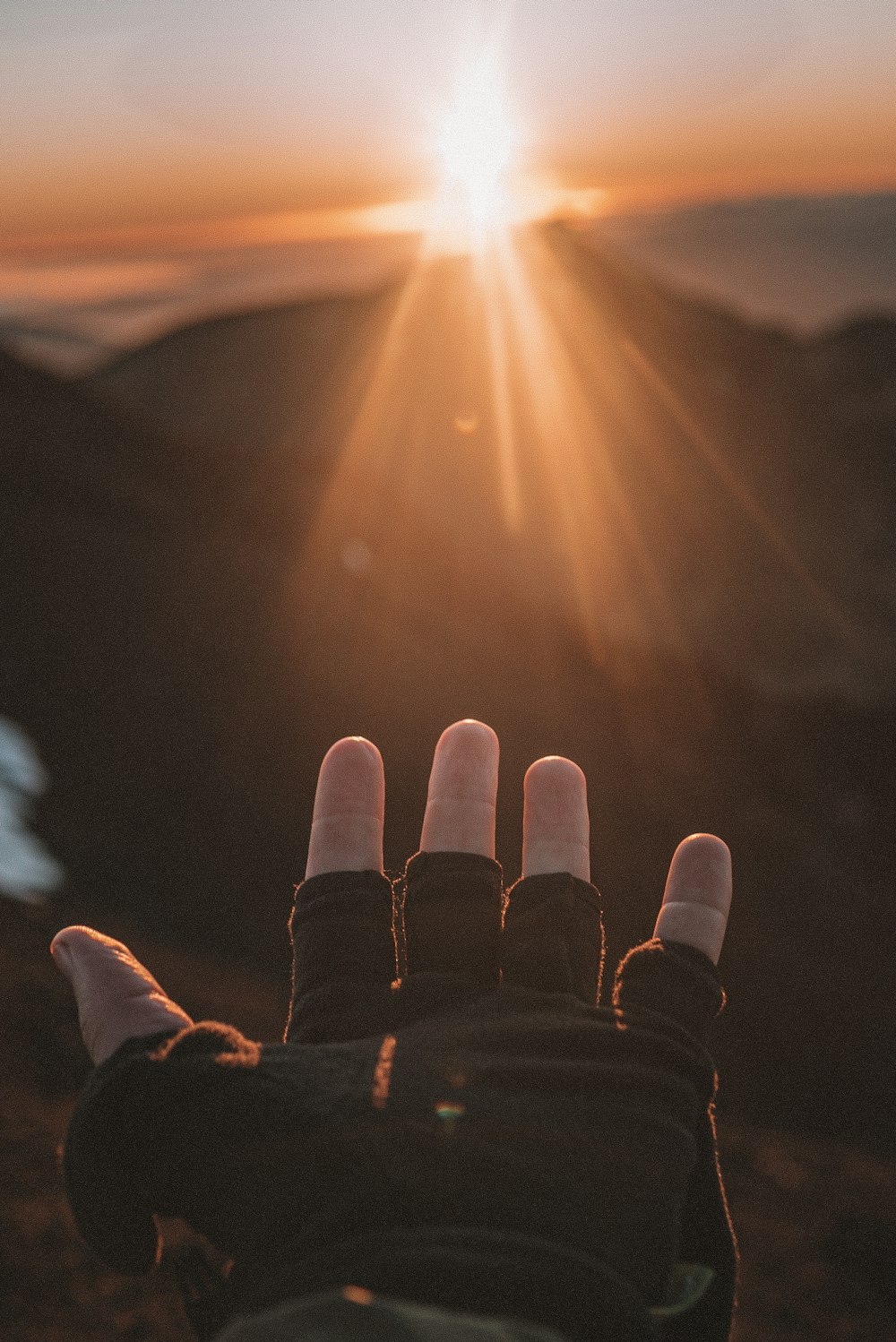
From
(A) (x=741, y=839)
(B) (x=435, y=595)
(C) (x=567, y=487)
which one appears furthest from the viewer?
(C) (x=567, y=487)

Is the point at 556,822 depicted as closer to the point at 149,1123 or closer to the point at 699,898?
the point at 699,898

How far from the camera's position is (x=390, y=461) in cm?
795

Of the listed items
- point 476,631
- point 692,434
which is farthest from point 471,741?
point 692,434

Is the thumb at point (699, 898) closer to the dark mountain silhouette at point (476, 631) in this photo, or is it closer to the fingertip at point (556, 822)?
the fingertip at point (556, 822)

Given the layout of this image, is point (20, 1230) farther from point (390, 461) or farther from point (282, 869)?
point (390, 461)

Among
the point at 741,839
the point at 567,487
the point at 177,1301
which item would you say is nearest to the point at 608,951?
Result: the point at 741,839

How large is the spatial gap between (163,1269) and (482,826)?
135 centimetres

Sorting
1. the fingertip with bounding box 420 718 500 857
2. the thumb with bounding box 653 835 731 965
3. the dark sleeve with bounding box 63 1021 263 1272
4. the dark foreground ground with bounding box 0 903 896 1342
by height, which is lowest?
the dark foreground ground with bounding box 0 903 896 1342

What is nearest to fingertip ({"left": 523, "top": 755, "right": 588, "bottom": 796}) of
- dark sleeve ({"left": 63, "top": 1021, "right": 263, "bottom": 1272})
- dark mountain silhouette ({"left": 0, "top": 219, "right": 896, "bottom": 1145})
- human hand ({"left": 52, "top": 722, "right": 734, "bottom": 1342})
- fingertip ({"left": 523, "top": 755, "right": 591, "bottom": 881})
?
fingertip ({"left": 523, "top": 755, "right": 591, "bottom": 881})

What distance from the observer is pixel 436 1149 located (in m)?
1.22

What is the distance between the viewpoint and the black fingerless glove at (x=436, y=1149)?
1092 mm

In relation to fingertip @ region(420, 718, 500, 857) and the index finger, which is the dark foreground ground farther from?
fingertip @ region(420, 718, 500, 857)

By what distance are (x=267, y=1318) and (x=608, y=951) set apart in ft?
8.93

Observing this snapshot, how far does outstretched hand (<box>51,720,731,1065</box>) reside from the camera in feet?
5.82
